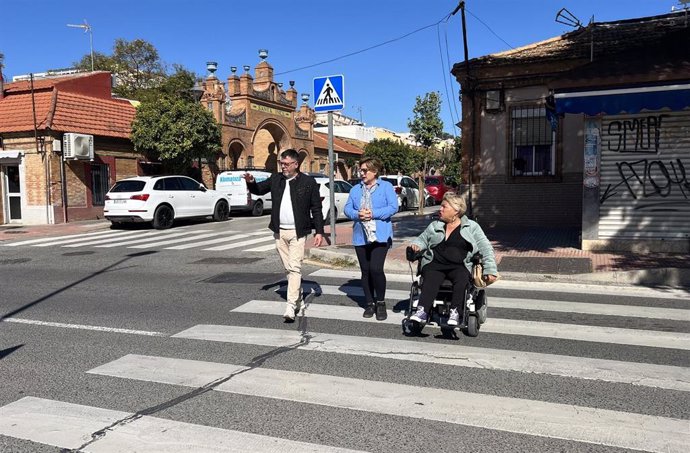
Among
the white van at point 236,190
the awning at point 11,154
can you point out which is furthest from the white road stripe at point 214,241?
the awning at point 11,154

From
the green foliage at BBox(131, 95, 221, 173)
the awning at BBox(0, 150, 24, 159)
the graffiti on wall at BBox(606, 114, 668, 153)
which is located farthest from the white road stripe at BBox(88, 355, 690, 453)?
the green foliage at BBox(131, 95, 221, 173)

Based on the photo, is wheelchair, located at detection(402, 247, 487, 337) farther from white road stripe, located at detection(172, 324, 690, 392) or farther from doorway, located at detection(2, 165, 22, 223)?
doorway, located at detection(2, 165, 22, 223)

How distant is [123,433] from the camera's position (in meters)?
3.53

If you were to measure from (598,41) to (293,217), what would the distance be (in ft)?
38.3

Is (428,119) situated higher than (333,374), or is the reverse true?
A: (428,119)

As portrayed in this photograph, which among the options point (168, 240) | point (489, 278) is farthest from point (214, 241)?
point (489, 278)

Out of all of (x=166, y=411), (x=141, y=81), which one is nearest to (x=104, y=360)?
(x=166, y=411)

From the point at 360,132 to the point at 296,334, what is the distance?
60.6 meters

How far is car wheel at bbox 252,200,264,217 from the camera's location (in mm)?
22816

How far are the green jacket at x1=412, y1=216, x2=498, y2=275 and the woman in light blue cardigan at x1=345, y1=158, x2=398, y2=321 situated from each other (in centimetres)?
56

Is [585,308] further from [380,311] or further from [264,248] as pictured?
[264,248]

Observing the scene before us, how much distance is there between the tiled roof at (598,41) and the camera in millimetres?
13844

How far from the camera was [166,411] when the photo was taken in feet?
12.7

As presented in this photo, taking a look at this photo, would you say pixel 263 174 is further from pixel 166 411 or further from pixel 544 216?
pixel 166 411
